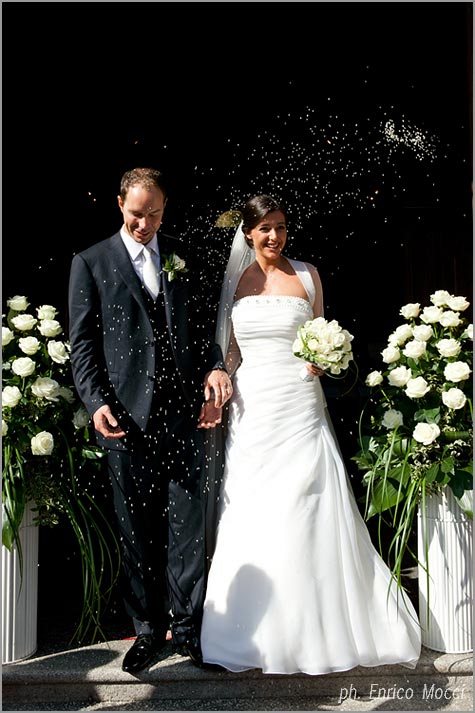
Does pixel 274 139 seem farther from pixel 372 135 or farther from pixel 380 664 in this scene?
pixel 380 664

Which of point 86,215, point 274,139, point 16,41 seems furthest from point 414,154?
point 16,41

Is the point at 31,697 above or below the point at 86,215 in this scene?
below

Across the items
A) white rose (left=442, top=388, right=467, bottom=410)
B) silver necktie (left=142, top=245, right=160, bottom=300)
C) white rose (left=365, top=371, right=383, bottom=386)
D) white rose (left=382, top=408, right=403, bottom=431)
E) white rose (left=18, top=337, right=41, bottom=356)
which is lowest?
white rose (left=382, top=408, right=403, bottom=431)

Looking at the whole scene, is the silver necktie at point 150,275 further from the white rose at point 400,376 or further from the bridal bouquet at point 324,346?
the white rose at point 400,376

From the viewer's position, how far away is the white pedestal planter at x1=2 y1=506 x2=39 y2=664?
9.45 ft

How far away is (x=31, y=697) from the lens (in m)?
2.79

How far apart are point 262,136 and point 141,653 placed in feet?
16.2

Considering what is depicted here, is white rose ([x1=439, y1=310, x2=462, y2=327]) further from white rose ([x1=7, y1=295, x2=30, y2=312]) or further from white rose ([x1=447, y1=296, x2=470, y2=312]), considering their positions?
white rose ([x1=7, y1=295, x2=30, y2=312])

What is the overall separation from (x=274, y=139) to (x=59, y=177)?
78.3 inches

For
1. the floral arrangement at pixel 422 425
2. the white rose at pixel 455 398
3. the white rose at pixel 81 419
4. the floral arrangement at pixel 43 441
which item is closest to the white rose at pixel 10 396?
the floral arrangement at pixel 43 441

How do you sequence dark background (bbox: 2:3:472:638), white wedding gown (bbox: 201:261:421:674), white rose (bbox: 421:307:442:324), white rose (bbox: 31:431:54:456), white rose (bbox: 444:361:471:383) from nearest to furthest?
white wedding gown (bbox: 201:261:421:674) → white rose (bbox: 31:431:54:456) → white rose (bbox: 444:361:471:383) → white rose (bbox: 421:307:442:324) → dark background (bbox: 2:3:472:638)

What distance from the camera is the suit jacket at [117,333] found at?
282 centimetres

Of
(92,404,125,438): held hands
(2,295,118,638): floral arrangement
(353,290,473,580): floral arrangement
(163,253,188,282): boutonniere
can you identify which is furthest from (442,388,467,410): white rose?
(2,295,118,638): floral arrangement

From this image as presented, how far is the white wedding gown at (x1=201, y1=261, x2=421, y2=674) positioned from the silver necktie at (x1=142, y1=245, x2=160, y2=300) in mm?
407
